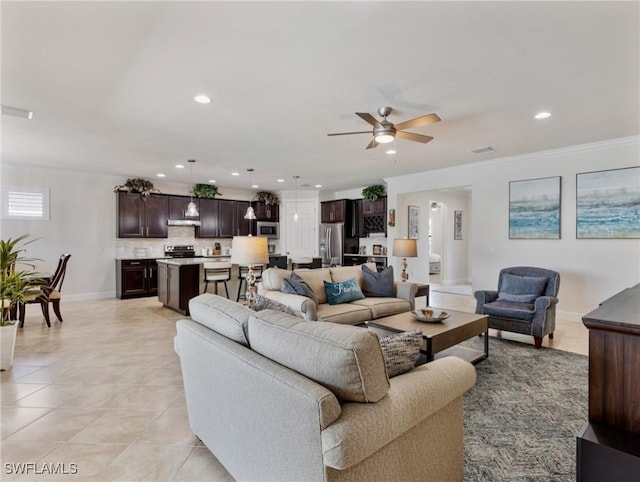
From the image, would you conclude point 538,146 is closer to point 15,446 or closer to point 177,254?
point 15,446

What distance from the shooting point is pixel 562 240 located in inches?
206

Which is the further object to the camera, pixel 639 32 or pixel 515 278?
pixel 515 278

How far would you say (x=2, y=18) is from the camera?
215 cm

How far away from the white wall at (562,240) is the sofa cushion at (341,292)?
10.2ft

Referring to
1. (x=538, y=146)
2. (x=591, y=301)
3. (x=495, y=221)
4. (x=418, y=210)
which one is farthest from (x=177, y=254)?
(x=591, y=301)

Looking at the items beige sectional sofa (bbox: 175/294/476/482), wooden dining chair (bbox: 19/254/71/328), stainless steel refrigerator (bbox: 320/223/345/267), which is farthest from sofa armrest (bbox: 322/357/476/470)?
stainless steel refrigerator (bbox: 320/223/345/267)

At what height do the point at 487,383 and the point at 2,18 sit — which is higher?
the point at 2,18

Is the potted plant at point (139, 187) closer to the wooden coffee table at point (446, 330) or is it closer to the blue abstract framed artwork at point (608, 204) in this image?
the wooden coffee table at point (446, 330)

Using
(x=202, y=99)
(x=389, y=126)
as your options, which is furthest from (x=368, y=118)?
(x=202, y=99)

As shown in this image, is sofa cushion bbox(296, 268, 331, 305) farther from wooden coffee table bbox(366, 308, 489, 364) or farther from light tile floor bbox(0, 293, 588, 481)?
light tile floor bbox(0, 293, 588, 481)

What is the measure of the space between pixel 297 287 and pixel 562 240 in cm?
424

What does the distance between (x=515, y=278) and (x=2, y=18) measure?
5.55 m
